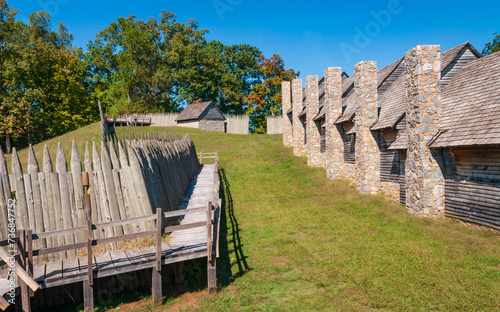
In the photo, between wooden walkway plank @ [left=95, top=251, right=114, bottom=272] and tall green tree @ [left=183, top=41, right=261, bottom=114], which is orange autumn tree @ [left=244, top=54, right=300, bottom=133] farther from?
wooden walkway plank @ [left=95, top=251, right=114, bottom=272]

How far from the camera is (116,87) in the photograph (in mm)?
48906

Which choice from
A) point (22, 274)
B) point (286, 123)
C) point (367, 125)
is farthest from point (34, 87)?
point (22, 274)

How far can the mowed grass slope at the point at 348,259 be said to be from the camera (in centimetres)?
629

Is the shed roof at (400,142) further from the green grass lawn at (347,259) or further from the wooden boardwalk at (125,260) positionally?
the wooden boardwalk at (125,260)

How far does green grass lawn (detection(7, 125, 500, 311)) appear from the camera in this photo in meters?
6.29

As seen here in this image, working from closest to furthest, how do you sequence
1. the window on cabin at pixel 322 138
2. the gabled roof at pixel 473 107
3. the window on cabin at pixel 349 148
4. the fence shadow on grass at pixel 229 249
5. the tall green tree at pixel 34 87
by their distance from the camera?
1. the fence shadow on grass at pixel 229 249
2. the gabled roof at pixel 473 107
3. the window on cabin at pixel 349 148
4. the window on cabin at pixel 322 138
5. the tall green tree at pixel 34 87

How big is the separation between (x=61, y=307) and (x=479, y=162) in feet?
37.7

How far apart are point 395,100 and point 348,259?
10486 mm

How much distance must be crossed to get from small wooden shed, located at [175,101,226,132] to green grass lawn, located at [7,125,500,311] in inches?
1120

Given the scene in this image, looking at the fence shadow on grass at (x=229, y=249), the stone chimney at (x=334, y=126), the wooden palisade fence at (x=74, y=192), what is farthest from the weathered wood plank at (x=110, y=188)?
the stone chimney at (x=334, y=126)

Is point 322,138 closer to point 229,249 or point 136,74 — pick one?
point 229,249

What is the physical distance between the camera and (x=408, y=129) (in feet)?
41.1

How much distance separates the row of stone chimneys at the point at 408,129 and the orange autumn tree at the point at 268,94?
26.9 m

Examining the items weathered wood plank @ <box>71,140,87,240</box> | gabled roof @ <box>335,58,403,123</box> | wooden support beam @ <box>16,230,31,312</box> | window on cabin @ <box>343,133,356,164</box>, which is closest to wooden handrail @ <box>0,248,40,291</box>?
wooden support beam @ <box>16,230,31,312</box>
